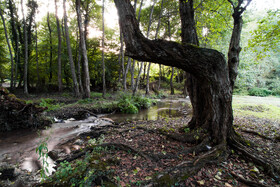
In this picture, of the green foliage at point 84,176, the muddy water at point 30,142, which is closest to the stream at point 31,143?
the muddy water at point 30,142

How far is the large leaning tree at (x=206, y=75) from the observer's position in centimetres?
348

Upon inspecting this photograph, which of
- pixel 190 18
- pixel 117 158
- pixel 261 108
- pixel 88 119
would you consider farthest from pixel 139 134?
pixel 261 108

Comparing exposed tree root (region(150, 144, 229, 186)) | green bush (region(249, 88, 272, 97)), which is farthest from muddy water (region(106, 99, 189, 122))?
green bush (region(249, 88, 272, 97))

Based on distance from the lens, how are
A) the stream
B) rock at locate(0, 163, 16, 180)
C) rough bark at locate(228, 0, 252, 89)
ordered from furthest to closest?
1. rough bark at locate(228, 0, 252, 89)
2. the stream
3. rock at locate(0, 163, 16, 180)

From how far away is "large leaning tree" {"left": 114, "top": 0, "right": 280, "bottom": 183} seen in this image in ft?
11.4

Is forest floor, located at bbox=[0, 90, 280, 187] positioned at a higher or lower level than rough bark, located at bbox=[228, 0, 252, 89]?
lower

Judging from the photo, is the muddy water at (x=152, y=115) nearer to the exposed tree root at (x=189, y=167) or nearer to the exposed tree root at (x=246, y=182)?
the exposed tree root at (x=189, y=167)

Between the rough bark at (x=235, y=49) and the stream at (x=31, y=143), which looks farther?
the rough bark at (x=235, y=49)

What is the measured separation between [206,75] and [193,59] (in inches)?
23.0

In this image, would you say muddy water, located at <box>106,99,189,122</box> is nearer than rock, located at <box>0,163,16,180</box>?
No

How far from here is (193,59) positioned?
358cm

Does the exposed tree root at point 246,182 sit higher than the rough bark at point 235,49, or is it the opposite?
the rough bark at point 235,49

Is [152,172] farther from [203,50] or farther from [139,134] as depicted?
[203,50]

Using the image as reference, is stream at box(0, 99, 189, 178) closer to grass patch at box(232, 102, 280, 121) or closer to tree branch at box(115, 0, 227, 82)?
tree branch at box(115, 0, 227, 82)
